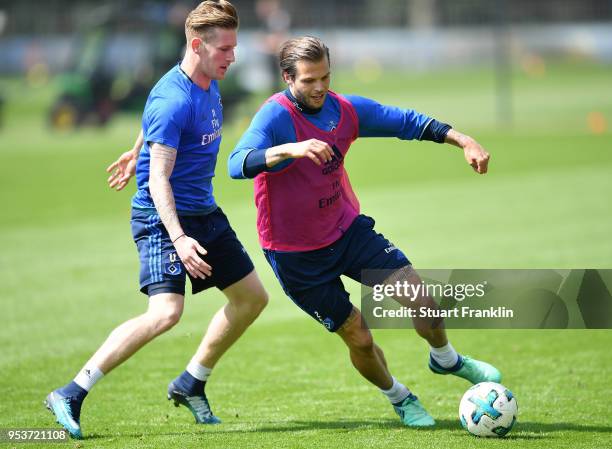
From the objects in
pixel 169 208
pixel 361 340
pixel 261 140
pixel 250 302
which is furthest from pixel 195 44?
pixel 361 340

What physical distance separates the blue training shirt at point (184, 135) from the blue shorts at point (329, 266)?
0.62 m

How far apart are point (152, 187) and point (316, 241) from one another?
104 cm

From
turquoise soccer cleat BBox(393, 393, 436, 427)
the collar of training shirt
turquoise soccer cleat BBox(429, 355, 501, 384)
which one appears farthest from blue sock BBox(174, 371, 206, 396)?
the collar of training shirt

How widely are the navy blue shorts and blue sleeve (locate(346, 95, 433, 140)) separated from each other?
3.54 feet

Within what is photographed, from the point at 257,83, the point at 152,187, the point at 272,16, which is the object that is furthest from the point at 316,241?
the point at 257,83

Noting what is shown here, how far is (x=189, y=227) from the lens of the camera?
6254mm

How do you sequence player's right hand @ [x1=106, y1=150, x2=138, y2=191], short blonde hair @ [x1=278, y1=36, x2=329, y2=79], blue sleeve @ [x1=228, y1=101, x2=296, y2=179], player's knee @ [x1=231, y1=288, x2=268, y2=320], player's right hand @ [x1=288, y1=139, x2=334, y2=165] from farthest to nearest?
player's right hand @ [x1=106, y1=150, x2=138, y2=191], player's knee @ [x1=231, y1=288, x2=268, y2=320], short blonde hair @ [x1=278, y1=36, x2=329, y2=79], blue sleeve @ [x1=228, y1=101, x2=296, y2=179], player's right hand @ [x1=288, y1=139, x2=334, y2=165]

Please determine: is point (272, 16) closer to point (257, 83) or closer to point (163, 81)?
point (257, 83)

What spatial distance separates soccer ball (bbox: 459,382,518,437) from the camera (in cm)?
582

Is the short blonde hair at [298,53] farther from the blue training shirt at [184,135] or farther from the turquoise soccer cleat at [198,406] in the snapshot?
the turquoise soccer cleat at [198,406]

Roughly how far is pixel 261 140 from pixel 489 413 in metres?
2.03

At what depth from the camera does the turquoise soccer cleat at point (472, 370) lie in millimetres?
6445

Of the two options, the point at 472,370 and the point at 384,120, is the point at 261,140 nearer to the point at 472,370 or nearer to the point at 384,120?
the point at 384,120

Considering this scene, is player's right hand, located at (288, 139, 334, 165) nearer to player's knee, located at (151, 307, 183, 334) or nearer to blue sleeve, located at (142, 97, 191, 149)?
blue sleeve, located at (142, 97, 191, 149)
